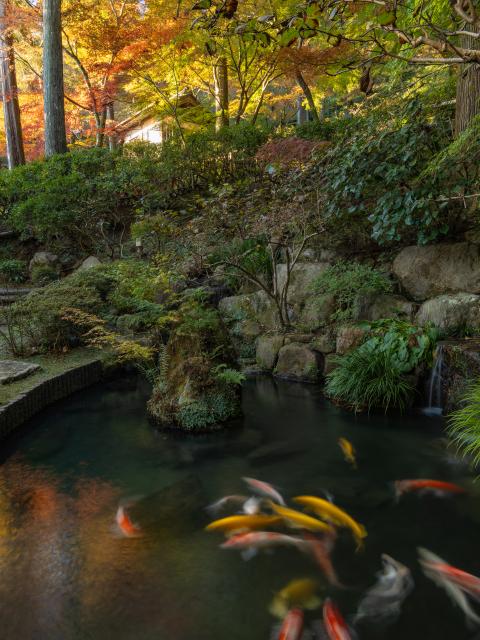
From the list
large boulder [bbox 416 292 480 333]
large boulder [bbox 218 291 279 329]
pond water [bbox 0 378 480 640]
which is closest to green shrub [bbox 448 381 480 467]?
pond water [bbox 0 378 480 640]

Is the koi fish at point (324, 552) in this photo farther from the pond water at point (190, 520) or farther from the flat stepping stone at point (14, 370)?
the flat stepping stone at point (14, 370)

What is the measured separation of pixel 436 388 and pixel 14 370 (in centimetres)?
551

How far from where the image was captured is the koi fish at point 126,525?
13.6 feet

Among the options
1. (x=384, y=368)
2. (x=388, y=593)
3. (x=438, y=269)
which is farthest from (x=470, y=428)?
(x=438, y=269)

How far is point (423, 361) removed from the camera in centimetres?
650

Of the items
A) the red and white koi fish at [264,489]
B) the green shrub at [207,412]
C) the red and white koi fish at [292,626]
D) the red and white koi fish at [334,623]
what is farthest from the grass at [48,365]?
the red and white koi fish at [334,623]

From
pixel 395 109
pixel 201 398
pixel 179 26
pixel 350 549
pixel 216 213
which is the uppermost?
pixel 179 26

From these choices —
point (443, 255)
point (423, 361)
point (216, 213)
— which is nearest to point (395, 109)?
point (443, 255)

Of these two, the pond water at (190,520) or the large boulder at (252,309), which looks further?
the large boulder at (252,309)

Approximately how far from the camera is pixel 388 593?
341 cm

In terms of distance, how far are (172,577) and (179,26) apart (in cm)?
1298

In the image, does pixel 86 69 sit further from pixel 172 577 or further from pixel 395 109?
pixel 172 577

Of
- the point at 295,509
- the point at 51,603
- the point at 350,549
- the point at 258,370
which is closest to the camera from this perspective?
the point at 51,603

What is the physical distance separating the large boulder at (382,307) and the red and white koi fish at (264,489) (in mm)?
3628
